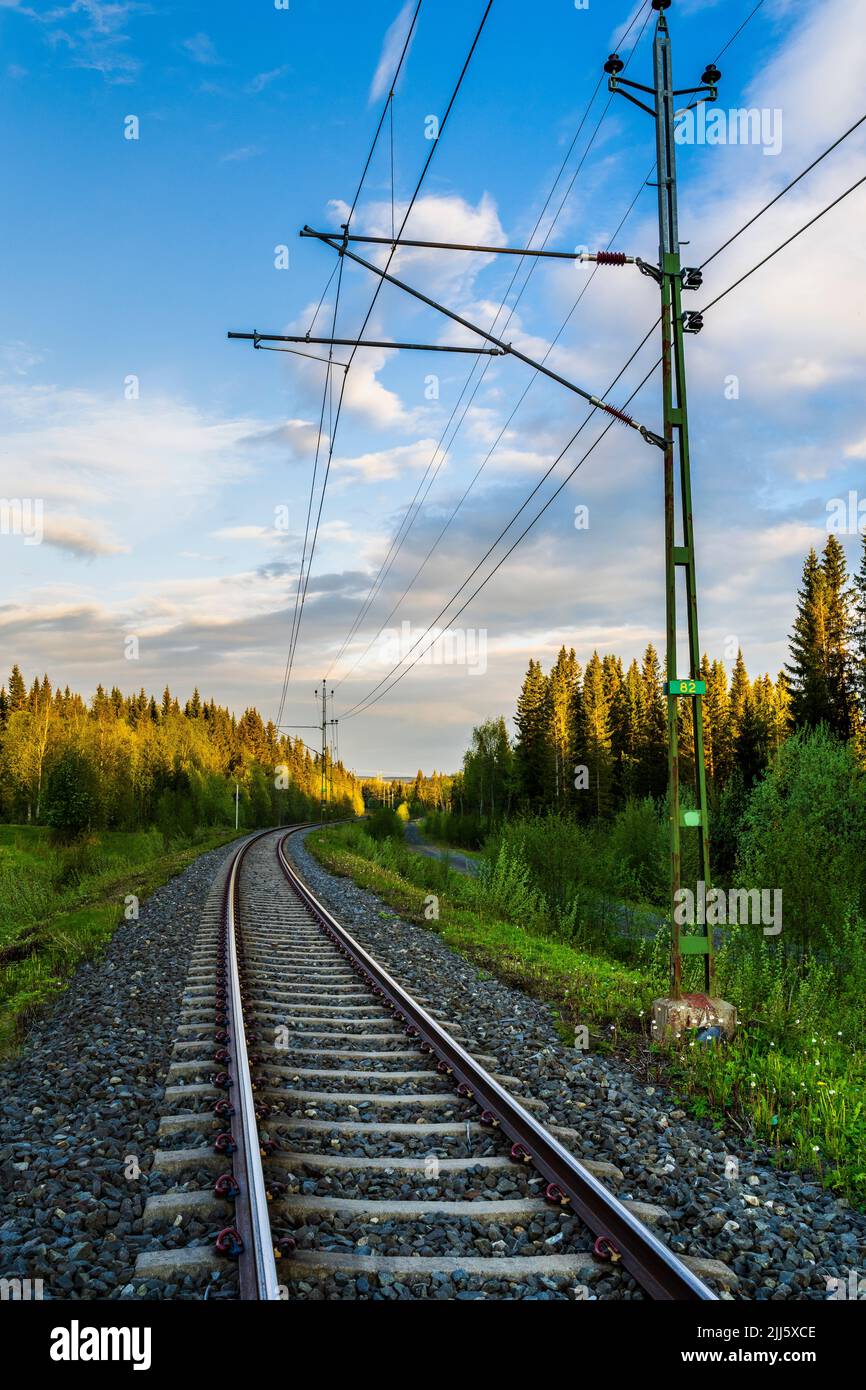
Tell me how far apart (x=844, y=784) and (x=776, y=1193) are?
27.9 meters

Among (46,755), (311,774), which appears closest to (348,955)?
(46,755)

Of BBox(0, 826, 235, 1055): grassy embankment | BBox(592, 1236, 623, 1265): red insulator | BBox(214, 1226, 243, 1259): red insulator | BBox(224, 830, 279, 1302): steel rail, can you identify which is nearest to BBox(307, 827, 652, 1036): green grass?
BBox(224, 830, 279, 1302): steel rail

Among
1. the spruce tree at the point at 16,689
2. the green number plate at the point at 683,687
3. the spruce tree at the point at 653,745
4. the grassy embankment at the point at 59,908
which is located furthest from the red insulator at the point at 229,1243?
the spruce tree at the point at 16,689

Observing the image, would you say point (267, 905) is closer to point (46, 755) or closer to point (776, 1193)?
point (776, 1193)

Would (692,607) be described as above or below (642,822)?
above

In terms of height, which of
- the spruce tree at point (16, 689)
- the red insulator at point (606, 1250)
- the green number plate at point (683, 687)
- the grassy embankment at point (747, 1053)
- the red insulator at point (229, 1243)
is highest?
the spruce tree at point (16, 689)

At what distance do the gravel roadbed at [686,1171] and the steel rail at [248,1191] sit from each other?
2026 mm

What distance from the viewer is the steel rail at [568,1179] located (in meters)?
3.67

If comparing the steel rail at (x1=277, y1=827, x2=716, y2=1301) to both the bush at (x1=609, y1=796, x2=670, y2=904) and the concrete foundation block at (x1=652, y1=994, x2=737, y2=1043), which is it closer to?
the concrete foundation block at (x1=652, y1=994, x2=737, y2=1043)

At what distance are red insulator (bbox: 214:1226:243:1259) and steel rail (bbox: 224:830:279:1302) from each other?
0.03 meters

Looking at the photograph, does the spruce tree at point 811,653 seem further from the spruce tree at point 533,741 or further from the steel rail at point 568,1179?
the steel rail at point 568,1179

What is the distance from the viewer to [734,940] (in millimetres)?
17922

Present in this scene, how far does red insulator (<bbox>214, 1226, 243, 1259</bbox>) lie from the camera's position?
3896 mm
